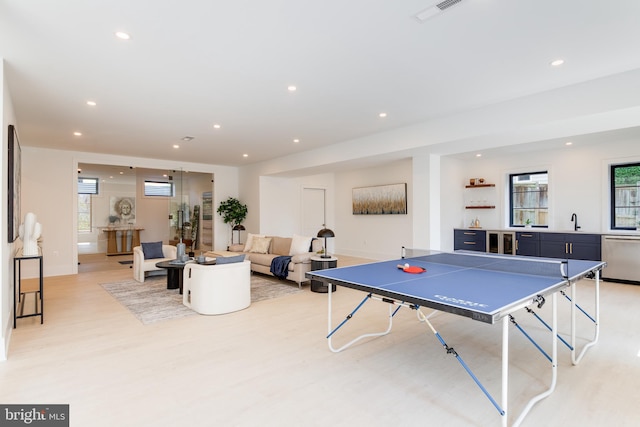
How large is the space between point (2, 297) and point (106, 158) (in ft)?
18.7

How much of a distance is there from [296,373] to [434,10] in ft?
9.74

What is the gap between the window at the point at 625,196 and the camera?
6.14m

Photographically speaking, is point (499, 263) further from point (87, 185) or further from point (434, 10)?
point (87, 185)

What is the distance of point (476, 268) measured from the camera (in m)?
3.20

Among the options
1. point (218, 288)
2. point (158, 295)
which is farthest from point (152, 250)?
point (218, 288)

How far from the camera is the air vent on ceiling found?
234cm

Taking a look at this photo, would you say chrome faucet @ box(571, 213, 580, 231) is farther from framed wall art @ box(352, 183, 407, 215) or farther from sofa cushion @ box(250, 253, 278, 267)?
sofa cushion @ box(250, 253, 278, 267)

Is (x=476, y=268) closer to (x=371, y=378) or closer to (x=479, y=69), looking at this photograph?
(x=371, y=378)

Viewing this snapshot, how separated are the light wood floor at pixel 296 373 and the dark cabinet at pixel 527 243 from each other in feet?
8.16

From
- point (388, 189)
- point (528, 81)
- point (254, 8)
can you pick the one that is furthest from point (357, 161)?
point (254, 8)

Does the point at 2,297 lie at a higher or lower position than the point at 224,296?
higher

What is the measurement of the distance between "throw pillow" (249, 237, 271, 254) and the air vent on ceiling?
549 centimetres

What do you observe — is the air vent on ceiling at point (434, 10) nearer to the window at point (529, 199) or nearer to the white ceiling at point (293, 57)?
the white ceiling at point (293, 57)

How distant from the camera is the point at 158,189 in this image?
11.9 meters
